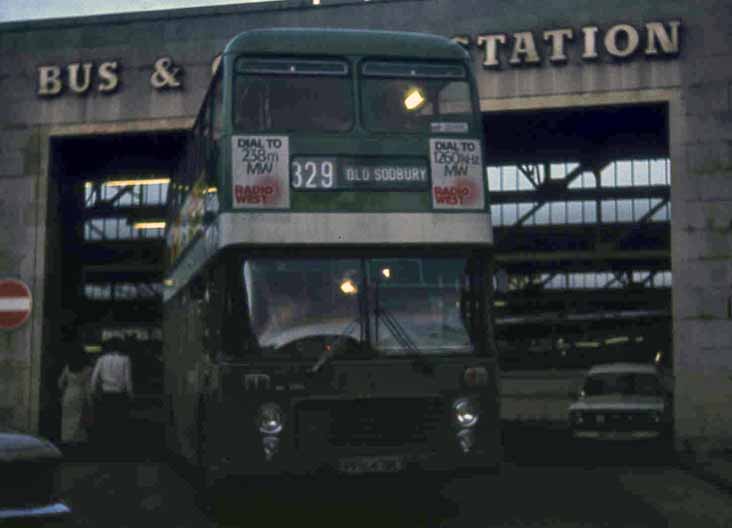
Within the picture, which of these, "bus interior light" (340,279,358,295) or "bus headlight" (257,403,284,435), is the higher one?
"bus interior light" (340,279,358,295)

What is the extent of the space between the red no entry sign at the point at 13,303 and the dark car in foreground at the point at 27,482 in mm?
10503

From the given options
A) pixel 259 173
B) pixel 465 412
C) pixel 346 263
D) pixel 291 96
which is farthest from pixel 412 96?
pixel 465 412

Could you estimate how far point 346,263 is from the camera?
1263 centimetres

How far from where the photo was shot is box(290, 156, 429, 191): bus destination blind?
42.1 feet

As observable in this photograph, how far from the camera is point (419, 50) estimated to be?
44.3ft

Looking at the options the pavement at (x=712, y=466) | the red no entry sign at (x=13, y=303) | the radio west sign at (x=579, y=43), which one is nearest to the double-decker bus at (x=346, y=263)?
the pavement at (x=712, y=466)

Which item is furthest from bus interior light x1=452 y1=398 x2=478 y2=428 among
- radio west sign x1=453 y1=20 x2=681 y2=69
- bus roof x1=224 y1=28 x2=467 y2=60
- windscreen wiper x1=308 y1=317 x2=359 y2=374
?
radio west sign x1=453 y1=20 x2=681 y2=69

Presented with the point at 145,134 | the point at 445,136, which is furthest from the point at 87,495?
the point at 145,134

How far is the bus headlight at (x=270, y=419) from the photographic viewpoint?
1237 cm

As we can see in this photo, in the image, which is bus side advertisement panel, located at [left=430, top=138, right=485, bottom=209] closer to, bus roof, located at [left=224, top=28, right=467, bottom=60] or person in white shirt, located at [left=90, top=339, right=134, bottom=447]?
bus roof, located at [left=224, top=28, right=467, bottom=60]

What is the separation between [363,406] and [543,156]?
15.4 m

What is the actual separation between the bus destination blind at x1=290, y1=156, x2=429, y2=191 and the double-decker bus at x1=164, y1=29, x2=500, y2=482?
0.04 feet

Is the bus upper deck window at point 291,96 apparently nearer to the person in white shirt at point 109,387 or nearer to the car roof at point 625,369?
the person in white shirt at point 109,387

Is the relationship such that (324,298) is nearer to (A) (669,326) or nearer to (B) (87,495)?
(B) (87,495)
